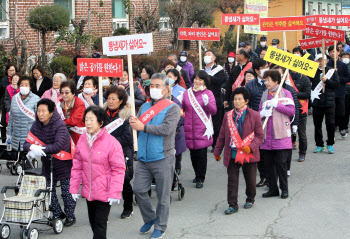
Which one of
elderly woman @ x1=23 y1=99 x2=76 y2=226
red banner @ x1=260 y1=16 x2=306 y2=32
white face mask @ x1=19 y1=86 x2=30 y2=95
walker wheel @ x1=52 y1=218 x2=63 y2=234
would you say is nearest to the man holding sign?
red banner @ x1=260 y1=16 x2=306 y2=32

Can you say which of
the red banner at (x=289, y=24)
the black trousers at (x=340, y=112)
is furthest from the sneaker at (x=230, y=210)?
the black trousers at (x=340, y=112)

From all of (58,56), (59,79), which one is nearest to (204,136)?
(59,79)

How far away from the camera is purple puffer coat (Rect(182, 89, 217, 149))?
31.6ft

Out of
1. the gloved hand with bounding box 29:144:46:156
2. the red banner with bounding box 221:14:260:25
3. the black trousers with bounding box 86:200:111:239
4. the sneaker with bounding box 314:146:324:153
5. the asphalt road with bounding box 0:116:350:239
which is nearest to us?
the black trousers with bounding box 86:200:111:239

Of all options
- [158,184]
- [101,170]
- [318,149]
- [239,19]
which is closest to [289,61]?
[158,184]

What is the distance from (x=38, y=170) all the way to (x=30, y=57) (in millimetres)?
10492

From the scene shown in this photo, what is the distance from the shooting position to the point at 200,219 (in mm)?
8008

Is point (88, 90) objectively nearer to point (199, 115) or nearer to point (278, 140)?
point (199, 115)

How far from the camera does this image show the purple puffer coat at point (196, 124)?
9617mm

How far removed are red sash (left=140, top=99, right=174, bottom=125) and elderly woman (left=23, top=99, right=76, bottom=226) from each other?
112cm

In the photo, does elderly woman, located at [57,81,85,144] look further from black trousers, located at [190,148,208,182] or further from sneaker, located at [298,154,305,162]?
sneaker, located at [298,154,305,162]

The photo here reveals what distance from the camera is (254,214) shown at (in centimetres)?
817

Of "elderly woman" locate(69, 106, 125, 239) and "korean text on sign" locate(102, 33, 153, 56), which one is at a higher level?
"korean text on sign" locate(102, 33, 153, 56)

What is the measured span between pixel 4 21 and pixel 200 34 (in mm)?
6410
